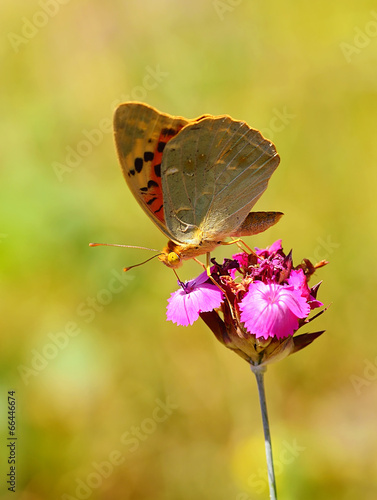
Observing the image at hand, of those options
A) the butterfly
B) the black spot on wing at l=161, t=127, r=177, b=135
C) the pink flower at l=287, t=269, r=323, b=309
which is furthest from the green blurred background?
the black spot on wing at l=161, t=127, r=177, b=135

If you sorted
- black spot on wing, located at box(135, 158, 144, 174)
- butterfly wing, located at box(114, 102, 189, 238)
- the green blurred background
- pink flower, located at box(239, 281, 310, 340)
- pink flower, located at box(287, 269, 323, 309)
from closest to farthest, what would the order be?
pink flower, located at box(239, 281, 310, 340), pink flower, located at box(287, 269, 323, 309), butterfly wing, located at box(114, 102, 189, 238), black spot on wing, located at box(135, 158, 144, 174), the green blurred background

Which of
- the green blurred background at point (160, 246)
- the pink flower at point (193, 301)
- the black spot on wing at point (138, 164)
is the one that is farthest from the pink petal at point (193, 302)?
the green blurred background at point (160, 246)

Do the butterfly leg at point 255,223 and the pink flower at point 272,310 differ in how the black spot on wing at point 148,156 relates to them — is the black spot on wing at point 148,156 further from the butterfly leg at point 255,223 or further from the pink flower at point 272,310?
the pink flower at point 272,310

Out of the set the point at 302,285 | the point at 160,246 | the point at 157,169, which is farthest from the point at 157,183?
the point at 160,246

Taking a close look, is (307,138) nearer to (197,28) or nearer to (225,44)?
(225,44)

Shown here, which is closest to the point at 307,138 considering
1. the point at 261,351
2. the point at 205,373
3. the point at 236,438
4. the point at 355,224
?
the point at 355,224

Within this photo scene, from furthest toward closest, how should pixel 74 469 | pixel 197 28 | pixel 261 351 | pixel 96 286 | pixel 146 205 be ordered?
pixel 197 28, pixel 96 286, pixel 74 469, pixel 146 205, pixel 261 351

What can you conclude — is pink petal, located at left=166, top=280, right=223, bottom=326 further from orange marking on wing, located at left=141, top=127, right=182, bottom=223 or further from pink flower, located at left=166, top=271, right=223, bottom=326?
orange marking on wing, located at left=141, top=127, right=182, bottom=223

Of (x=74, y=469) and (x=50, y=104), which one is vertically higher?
(x=50, y=104)
